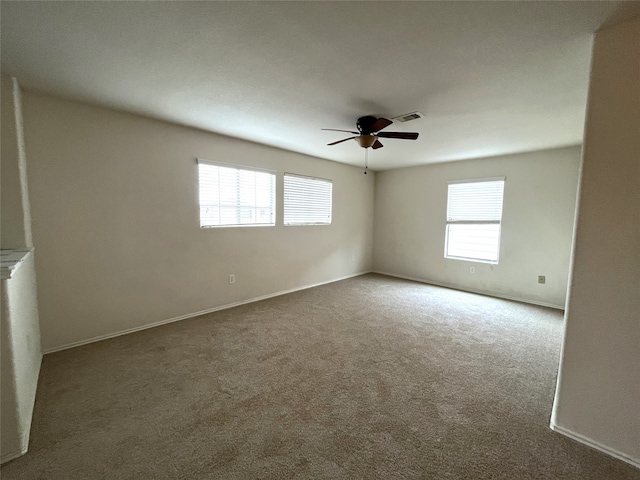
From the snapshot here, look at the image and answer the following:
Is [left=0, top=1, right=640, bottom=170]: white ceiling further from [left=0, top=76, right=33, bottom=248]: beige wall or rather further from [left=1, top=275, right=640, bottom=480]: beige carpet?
[left=1, top=275, right=640, bottom=480]: beige carpet

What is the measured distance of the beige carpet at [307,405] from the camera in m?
1.39

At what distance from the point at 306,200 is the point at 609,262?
3822mm

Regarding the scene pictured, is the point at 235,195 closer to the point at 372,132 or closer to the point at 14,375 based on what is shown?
the point at 372,132

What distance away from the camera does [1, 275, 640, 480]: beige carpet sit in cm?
139

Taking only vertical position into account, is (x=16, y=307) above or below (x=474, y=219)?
below

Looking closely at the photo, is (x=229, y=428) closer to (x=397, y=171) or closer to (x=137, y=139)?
(x=137, y=139)

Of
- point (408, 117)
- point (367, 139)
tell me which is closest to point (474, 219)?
point (408, 117)

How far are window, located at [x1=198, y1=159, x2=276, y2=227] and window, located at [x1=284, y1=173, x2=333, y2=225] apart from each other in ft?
1.02

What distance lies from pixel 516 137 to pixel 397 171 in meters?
2.42

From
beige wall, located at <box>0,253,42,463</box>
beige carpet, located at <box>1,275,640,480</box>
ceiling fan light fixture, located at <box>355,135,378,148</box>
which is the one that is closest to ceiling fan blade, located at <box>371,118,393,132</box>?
ceiling fan light fixture, located at <box>355,135,378,148</box>

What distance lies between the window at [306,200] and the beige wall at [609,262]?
356cm

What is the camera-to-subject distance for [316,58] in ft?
5.70

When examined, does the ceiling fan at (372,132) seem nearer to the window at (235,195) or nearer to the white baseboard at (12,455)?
the window at (235,195)

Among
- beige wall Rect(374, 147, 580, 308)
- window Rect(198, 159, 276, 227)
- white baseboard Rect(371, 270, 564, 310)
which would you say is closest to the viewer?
window Rect(198, 159, 276, 227)
